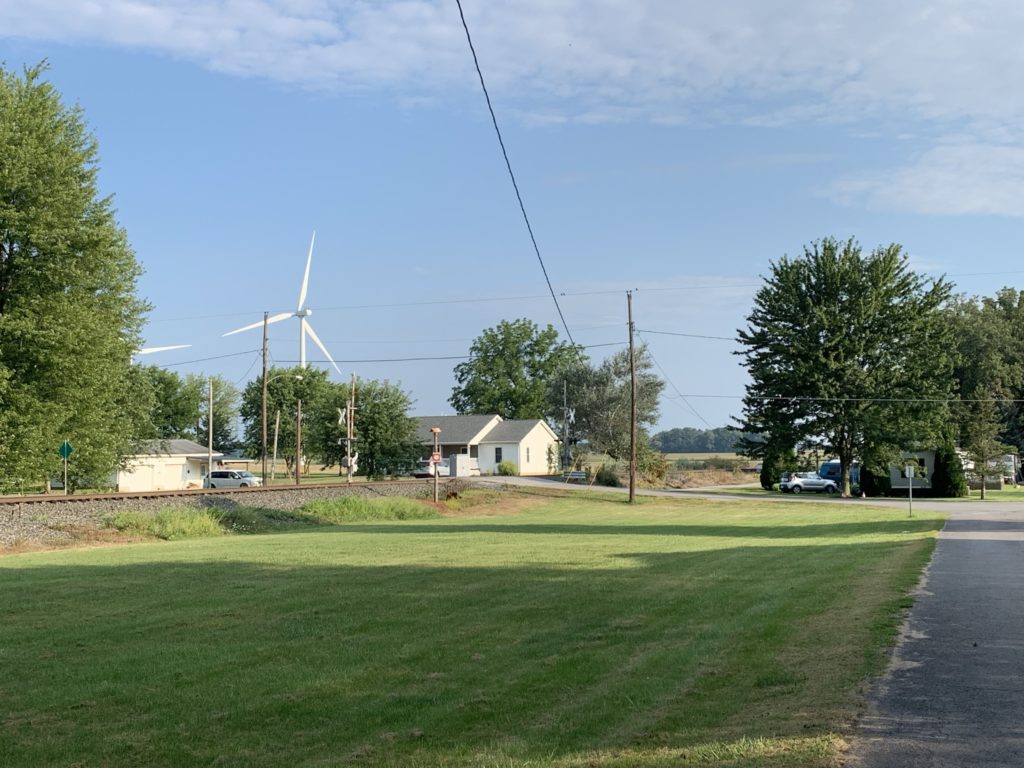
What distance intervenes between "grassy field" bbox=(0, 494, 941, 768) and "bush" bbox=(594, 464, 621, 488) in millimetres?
48781

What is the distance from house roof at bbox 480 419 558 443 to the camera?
90312 mm

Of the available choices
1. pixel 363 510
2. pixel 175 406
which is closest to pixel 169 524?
pixel 363 510

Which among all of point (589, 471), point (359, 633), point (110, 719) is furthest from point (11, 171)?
point (589, 471)

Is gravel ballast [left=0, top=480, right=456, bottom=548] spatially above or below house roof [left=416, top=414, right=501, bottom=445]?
below

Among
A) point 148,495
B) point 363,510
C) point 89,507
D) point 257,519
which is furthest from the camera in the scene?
point 363,510

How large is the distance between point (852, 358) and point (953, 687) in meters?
56.1

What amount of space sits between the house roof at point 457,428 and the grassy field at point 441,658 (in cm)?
6850

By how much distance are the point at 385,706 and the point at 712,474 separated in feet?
277

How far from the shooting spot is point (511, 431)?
91.8 m

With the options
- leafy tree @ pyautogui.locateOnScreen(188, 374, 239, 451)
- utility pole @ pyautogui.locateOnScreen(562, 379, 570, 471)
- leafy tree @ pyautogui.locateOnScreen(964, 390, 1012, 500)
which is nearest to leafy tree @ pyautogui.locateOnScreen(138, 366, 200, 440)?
leafy tree @ pyautogui.locateOnScreen(188, 374, 239, 451)

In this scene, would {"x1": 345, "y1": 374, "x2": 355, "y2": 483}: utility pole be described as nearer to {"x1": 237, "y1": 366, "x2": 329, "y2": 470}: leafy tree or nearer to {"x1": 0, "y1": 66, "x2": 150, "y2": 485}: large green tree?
{"x1": 0, "y1": 66, "x2": 150, "y2": 485}: large green tree

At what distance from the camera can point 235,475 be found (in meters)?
74.6

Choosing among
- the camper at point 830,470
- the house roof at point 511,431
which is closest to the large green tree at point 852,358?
the camper at point 830,470

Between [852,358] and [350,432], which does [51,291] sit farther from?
[852,358]
